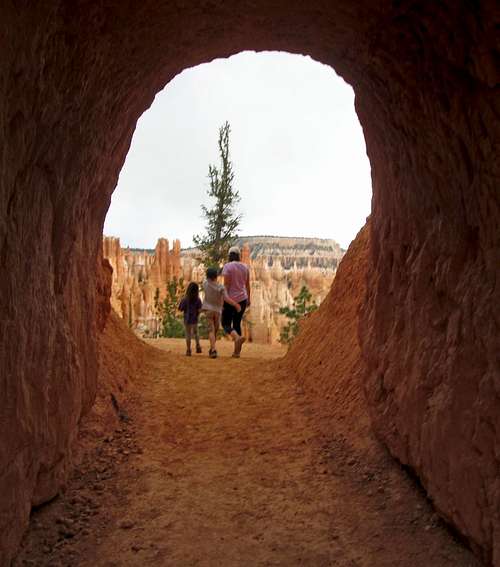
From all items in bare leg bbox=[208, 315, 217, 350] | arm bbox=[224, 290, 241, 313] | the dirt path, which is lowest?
the dirt path

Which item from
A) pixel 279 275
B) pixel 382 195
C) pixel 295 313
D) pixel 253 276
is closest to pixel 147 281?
pixel 253 276

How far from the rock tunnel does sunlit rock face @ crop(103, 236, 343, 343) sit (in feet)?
54.2

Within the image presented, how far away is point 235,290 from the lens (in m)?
8.83

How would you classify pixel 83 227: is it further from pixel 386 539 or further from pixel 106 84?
pixel 386 539

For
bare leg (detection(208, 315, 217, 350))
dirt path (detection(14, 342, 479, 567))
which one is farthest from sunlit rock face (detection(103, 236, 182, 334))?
dirt path (detection(14, 342, 479, 567))

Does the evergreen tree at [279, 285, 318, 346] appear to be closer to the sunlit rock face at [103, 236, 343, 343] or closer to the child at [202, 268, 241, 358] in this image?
the sunlit rock face at [103, 236, 343, 343]

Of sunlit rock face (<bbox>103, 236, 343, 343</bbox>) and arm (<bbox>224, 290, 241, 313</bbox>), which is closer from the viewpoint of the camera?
arm (<bbox>224, 290, 241, 313</bbox>)

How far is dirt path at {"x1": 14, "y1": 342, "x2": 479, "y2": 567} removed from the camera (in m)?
3.02

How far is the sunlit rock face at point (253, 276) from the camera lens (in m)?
35.8

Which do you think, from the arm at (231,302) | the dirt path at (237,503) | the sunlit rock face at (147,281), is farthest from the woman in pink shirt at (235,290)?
the sunlit rock face at (147,281)

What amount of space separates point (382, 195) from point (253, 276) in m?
46.7

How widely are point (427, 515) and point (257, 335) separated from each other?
20772 millimetres

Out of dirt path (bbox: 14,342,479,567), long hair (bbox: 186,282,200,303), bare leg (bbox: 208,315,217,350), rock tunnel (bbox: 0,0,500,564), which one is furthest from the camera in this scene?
long hair (bbox: 186,282,200,303)

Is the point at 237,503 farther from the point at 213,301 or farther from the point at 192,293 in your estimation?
the point at 192,293
